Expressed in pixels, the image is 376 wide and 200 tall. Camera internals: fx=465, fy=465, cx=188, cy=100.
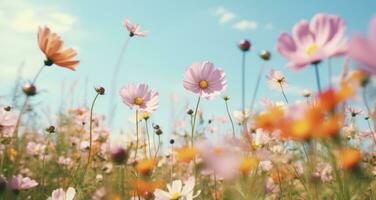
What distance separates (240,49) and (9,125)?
2.74 ft

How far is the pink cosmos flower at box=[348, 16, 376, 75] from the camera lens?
0.48 m

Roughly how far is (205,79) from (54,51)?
545 millimetres

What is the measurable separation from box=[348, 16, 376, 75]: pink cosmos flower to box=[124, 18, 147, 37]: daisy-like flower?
1320 millimetres

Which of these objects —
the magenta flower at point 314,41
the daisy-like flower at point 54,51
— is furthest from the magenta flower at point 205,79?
the magenta flower at point 314,41

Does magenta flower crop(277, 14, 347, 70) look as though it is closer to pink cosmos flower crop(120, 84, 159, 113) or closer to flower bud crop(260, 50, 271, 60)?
flower bud crop(260, 50, 271, 60)

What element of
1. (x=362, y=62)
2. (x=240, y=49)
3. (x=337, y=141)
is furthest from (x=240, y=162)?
(x=362, y=62)

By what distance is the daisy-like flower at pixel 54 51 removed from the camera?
1229mm

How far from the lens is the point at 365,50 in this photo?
49 cm

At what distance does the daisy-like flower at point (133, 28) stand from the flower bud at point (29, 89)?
1.78 feet

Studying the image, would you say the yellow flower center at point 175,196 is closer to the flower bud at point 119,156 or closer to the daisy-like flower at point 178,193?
the daisy-like flower at point 178,193

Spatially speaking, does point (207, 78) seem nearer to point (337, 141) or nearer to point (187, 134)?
point (337, 141)

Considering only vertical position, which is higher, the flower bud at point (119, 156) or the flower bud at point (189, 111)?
the flower bud at point (189, 111)

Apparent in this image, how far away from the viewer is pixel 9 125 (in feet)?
5.25

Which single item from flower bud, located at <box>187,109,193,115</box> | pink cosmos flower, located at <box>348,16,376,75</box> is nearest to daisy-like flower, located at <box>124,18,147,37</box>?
flower bud, located at <box>187,109,193,115</box>
